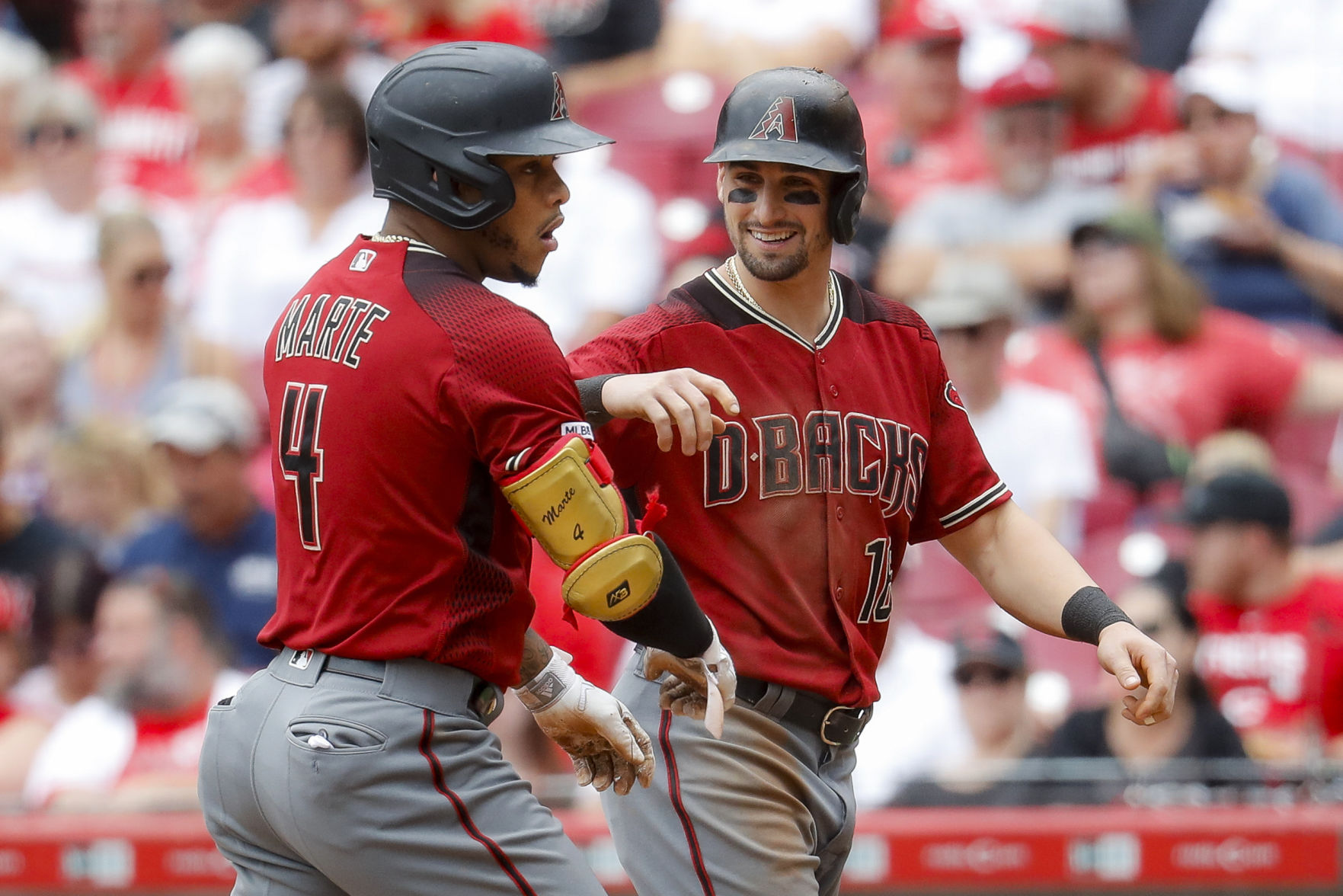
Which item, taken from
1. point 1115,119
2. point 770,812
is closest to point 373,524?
point 770,812

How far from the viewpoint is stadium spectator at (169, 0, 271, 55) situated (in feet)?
26.5

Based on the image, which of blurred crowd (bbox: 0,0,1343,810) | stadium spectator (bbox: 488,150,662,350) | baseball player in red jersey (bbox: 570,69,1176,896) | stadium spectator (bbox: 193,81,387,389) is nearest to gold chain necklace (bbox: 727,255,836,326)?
baseball player in red jersey (bbox: 570,69,1176,896)

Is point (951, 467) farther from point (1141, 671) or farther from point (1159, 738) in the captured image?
point (1159, 738)

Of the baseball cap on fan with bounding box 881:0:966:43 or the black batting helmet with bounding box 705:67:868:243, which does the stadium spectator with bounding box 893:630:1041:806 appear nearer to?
the black batting helmet with bounding box 705:67:868:243

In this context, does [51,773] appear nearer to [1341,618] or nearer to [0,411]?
[0,411]

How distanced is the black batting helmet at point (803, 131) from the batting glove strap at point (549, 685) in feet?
2.97

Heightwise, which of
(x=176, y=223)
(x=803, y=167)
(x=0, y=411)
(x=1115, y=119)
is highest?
(x=803, y=167)

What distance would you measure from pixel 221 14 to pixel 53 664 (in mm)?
3559

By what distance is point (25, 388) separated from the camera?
6.93 meters

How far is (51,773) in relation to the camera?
5520 millimetres

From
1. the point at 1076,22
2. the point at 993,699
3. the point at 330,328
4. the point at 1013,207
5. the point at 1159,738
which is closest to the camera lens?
the point at 330,328

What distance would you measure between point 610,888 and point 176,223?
3.87 m

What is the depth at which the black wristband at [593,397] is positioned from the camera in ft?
9.21

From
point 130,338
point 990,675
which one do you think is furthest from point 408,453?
point 130,338
